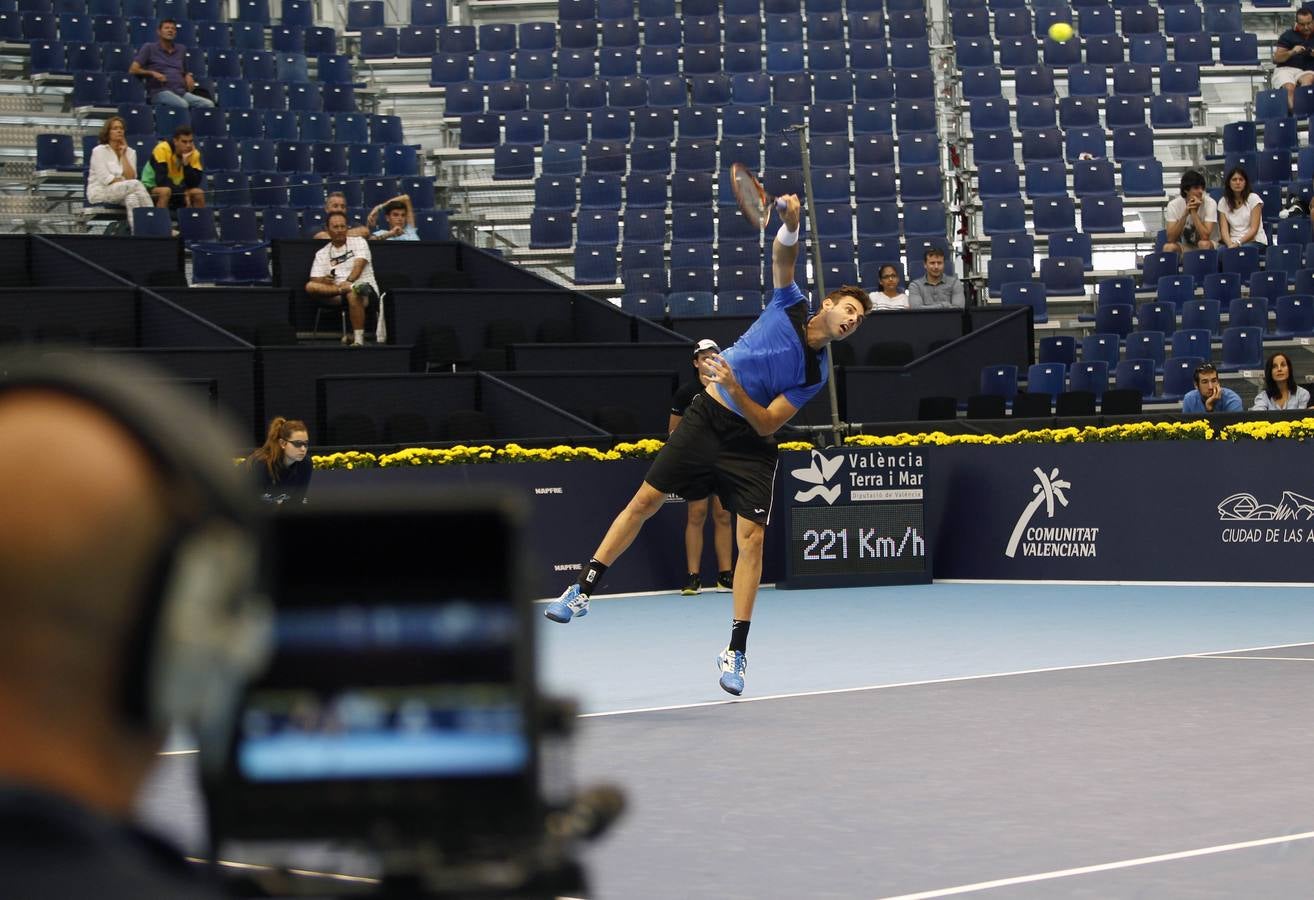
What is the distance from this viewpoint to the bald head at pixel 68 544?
2.16 ft

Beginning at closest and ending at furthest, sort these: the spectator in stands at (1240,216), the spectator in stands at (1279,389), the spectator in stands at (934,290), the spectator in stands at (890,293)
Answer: the spectator in stands at (1279,389) < the spectator in stands at (890,293) < the spectator in stands at (934,290) < the spectator in stands at (1240,216)

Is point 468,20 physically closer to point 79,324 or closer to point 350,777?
point 79,324

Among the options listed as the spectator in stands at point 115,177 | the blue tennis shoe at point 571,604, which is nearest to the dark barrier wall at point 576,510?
the blue tennis shoe at point 571,604

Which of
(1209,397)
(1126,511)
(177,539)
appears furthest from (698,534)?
(177,539)

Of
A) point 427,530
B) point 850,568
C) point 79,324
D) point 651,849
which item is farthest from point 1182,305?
point 427,530

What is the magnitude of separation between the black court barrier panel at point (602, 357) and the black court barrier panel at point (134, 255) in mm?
3226

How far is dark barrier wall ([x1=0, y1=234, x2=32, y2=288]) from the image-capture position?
16125 millimetres

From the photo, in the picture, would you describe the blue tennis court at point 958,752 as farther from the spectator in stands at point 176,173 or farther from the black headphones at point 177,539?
the spectator in stands at point 176,173

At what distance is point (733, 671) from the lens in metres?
8.38

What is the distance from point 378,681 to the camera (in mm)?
997

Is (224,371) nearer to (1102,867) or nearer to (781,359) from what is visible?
(781,359)

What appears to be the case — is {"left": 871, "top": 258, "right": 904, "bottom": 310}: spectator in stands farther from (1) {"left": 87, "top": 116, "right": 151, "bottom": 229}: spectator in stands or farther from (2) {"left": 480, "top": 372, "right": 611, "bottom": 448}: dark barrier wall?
(1) {"left": 87, "top": 116, "right": 151, "bottom": 229}: spectator in stands

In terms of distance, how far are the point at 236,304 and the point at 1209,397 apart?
8540mm

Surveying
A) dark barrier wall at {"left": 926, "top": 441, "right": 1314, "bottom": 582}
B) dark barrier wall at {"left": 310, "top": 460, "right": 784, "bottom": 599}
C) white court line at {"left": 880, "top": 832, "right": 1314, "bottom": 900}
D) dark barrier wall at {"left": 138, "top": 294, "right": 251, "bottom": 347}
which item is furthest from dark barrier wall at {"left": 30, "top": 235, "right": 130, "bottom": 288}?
white court line at {"left": 880, "top": 832, "right": 1314, "bottom": 900}
